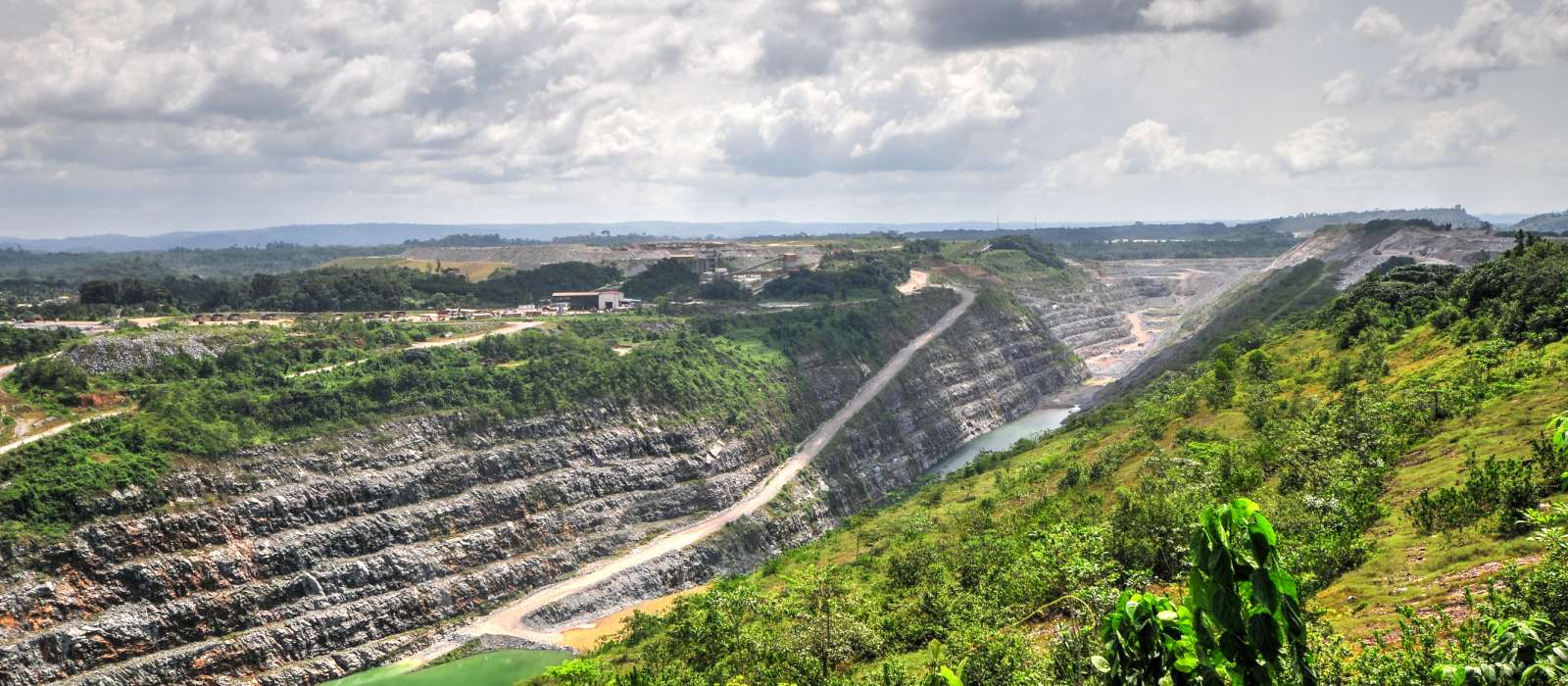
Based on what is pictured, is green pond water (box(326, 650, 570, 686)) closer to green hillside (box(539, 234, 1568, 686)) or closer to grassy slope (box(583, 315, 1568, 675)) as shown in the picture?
green hillside (box(539, 234, 1568, 686))

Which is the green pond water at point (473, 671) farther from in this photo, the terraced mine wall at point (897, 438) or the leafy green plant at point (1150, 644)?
the leafy green plant at point (1150, 644)

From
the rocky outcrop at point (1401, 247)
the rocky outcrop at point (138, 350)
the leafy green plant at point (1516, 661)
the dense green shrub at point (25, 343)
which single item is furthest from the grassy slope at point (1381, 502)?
the rocky outcrop at point (1401, 247)

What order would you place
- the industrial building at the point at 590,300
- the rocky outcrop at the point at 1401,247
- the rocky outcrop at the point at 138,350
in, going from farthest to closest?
the industrial building at the point at 590,300
the rocky outcrop at the point at 1401,247
the rocky outcrop at the point at 138,350

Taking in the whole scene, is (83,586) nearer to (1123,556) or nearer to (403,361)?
(403,361)

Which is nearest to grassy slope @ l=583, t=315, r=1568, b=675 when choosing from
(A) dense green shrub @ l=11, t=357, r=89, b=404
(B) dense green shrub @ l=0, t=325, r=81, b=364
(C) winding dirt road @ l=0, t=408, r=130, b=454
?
(C) winding dirt road @ l=0, t=408, r=130, b=454

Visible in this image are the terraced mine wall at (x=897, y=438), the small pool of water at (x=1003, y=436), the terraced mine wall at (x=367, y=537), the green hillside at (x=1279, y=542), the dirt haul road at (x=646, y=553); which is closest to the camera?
the green hillside at (x=1279, y=542)

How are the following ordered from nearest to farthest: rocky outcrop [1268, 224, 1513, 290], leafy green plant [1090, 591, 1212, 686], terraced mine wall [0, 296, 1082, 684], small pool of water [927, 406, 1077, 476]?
leafy green plant [1090, 591, 1212, 686], terraced mine wall [0, 296, 1082, 684], small pool of water [927, 406, 1077, 476], rocky outcrop [1268, 224, 1513, 290]

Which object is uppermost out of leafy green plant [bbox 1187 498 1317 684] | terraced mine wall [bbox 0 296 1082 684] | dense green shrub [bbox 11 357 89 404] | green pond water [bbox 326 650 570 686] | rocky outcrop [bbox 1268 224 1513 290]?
rocky outcrop [bbox 1268 224 1513 290]
